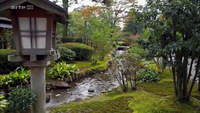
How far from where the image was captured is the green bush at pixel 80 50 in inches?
401

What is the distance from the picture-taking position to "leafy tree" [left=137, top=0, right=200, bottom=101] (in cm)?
279

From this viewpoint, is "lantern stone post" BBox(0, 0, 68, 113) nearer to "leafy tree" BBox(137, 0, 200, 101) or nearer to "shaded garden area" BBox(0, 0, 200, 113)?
"shaded garden area" BBox(0, 0, 200, 113)

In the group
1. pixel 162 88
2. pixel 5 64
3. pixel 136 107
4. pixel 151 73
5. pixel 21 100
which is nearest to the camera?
pixel 21 100

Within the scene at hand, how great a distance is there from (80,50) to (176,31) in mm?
7594

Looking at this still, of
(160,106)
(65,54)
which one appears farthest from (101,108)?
(65,54)

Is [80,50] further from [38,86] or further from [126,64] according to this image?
[38,86]

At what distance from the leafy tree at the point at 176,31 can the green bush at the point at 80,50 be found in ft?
22.3

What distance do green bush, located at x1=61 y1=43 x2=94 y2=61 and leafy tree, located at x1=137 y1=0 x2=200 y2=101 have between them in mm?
6784

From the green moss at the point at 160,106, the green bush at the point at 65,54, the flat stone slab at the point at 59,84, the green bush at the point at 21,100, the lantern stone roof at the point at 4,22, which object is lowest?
the flat stone slab at the point at 59,84

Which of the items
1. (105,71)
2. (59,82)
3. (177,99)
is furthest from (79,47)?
→ (177,99)

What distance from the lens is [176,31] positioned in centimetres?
345

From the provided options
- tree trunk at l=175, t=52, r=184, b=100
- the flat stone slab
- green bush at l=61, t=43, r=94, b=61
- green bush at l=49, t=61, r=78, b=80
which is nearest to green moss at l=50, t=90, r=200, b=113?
tree trunk at l=175, t=52, r=184, b=100

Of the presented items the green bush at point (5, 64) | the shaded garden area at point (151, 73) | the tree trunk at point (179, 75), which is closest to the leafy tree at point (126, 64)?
the shaded garden area at point (151, 73)

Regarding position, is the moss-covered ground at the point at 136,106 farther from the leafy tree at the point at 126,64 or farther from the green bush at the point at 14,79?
the green bush at the point at 14,79
